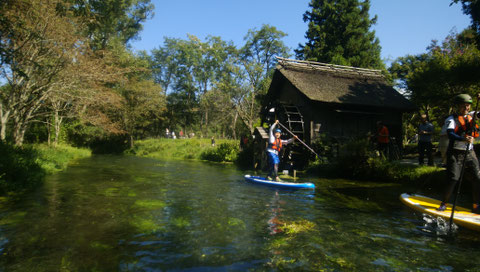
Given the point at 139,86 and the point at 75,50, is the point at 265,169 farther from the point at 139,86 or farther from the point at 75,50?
the point at 139,86

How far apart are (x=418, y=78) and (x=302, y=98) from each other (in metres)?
5.85

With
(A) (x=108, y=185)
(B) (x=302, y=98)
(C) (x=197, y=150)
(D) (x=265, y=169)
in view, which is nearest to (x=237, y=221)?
(A) (x=108, y=185)

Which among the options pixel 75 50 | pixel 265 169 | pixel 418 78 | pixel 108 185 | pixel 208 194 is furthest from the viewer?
pixel 265 169

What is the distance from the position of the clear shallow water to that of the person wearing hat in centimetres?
99

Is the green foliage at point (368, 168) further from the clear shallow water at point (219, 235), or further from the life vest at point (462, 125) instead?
the life vest at point (462, 125)

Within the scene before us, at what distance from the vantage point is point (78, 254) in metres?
4.06

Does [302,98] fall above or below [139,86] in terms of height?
below

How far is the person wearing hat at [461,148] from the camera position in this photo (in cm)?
576

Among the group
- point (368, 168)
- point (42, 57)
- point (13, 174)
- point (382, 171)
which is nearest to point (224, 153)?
point (368, 168)

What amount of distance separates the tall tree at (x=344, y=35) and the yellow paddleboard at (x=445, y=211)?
86.9 ft

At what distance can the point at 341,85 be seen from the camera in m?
18.4

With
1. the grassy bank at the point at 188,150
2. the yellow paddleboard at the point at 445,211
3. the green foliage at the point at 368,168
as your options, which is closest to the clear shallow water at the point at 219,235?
the yellow paddleboard at the point at 445,211

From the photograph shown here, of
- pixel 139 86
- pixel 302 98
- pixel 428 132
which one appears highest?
pixel 139 86

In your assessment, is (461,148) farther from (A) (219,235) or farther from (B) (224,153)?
(B) (224,153)
